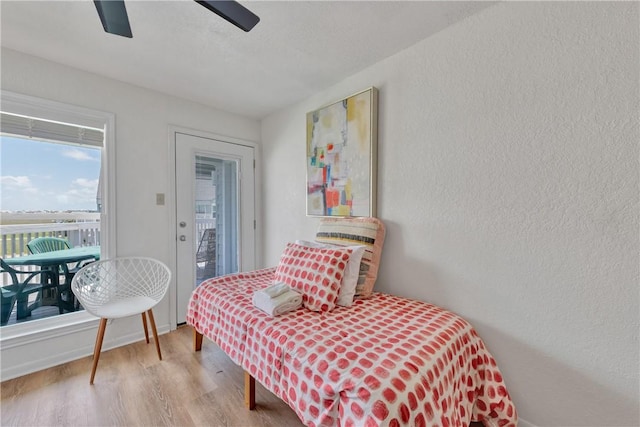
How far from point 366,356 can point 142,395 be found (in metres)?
1.53

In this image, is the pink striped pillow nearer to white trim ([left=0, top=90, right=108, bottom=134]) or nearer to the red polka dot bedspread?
the red polka dot bedspread

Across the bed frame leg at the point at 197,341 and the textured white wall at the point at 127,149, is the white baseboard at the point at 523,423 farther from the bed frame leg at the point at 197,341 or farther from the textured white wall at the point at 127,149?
the textured white wall at the point at 127,149

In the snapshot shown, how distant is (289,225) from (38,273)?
2091 mm

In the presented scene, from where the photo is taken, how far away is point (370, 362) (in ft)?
3.53

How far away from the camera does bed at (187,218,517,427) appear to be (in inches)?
38.5

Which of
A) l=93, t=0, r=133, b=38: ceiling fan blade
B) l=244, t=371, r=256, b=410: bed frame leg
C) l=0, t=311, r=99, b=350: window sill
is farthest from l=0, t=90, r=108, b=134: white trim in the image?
l=244, t=371, r=256, b=410: bed frame leg

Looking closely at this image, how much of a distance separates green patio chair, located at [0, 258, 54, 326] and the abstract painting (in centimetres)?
226

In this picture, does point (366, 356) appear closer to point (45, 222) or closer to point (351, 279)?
point (351, 279)

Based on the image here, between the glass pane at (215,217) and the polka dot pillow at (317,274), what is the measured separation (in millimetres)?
1379

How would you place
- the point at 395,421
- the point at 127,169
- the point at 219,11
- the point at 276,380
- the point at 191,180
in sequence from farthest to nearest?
the point at 191,180 → the point at 127,169 → the point at 276,380 → the point at 219,11 → the point at 395,421

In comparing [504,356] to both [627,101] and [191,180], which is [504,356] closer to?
[627,101]

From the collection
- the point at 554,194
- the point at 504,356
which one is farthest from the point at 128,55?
the point at 504,356

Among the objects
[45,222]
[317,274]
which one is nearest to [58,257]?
[45,222]

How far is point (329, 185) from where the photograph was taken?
235 cm
